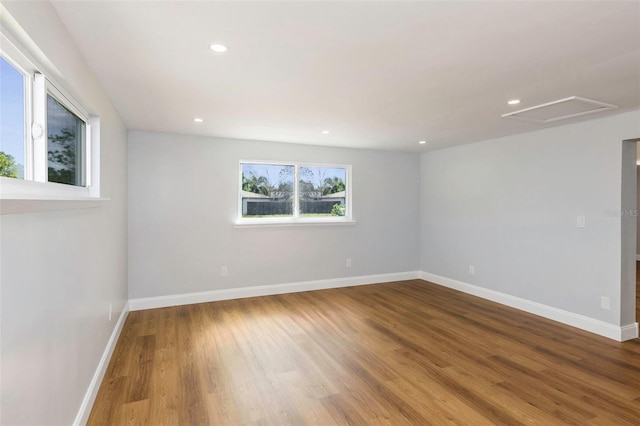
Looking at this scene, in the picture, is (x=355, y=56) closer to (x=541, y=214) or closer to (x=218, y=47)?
(x=218, y=47)

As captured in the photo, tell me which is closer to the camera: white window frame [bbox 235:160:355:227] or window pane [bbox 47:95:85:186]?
window pane [bbox 47:95:85:186]

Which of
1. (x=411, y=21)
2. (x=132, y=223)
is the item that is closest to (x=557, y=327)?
(x=411, y=21)

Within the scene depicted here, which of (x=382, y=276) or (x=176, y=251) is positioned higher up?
(x=176, y=251)

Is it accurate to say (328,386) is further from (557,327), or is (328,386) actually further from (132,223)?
(132,223)

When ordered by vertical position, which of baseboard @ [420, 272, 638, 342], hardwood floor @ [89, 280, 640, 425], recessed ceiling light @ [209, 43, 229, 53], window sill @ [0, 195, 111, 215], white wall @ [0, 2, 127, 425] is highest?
recessed ceiling light @ [209, 43, 229, 53]

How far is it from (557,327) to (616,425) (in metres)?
1.81

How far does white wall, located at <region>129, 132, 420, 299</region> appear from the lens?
13.9ft

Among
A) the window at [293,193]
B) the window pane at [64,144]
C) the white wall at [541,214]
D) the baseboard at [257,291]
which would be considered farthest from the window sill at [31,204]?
the white wall at [541,214]

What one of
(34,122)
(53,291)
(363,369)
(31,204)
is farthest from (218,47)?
(363,369)

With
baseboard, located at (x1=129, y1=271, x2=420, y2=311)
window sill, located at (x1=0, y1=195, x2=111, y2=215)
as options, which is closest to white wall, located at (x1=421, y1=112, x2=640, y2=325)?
baseboard, located at (x1=129, y1=271, x2=420, y2=311)

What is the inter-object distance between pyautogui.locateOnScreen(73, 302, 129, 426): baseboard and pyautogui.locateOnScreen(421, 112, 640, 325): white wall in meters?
4.58

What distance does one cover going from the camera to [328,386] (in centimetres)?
247

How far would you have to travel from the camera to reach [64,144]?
194cm

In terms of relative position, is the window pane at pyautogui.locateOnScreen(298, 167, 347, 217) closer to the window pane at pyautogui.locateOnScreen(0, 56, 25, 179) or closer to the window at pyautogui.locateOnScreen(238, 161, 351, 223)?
the window at pyautogui.locateOnScreen(238, 161, 351, 223)
